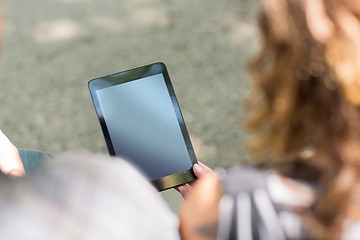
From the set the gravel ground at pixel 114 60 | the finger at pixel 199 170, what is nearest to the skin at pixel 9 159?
the finger at pixel 199 170

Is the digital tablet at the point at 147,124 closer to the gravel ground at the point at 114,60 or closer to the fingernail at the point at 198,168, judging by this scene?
the fingernail at the point at 198,168

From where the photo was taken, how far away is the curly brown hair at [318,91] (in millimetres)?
652

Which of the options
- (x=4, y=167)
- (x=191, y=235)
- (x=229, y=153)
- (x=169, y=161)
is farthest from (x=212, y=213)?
(x=229, y=153)

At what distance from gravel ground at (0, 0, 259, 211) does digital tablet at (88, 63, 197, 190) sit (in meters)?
0.68

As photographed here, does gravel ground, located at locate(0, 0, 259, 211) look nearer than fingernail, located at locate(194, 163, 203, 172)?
No

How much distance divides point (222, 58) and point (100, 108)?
1143 millimetres

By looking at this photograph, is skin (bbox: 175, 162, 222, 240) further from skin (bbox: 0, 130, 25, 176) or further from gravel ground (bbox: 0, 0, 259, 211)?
gravel ground (bbox: 0, 0, 259, 211)

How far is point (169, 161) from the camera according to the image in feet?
3.82

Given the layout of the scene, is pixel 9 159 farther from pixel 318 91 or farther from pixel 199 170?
pixel 318 91

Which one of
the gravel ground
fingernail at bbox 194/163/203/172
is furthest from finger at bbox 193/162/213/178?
the gravel ground

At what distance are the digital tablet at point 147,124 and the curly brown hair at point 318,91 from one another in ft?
1.43

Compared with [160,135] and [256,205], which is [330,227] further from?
[160,135]

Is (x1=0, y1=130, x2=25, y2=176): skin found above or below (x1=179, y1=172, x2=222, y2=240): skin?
above

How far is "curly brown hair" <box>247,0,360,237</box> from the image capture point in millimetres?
652
